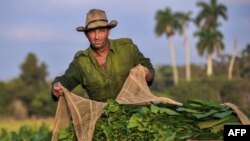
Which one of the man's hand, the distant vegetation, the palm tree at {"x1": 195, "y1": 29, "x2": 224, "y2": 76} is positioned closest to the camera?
the man's hand

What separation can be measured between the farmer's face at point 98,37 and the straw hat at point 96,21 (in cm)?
6

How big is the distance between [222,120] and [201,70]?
100294 millimetres

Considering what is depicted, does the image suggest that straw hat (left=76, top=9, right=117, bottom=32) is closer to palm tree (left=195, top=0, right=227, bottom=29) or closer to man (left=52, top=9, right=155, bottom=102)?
man (left=52, top=9, right=155, bottom=102)

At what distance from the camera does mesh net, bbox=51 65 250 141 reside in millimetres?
5875

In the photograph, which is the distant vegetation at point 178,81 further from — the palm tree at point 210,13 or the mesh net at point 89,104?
the mesh net at point 89,104

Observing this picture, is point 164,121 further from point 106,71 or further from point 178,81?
point 178,81

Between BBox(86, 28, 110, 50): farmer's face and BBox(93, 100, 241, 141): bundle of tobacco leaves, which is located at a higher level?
BBox(86, 28, 110, 50): farmer's face

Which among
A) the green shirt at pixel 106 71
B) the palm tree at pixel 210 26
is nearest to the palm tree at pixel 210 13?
the palm tree at pixel 210 26

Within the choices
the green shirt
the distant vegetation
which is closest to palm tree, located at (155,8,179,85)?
the distant vegetation

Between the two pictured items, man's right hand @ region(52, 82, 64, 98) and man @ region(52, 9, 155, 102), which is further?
man @ region(52, 9, 155, 102)

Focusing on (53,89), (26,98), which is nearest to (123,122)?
(53,89)

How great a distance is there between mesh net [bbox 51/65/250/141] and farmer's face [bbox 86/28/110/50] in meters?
0.49

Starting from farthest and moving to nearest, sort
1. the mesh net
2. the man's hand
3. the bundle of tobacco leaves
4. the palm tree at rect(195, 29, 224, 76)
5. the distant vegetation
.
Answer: the palm tree at rect(195, 29, 224, 76) < the distant vegetation < the man's hand < the mesh net < the bundle of tobacco leaves

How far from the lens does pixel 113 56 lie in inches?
272
